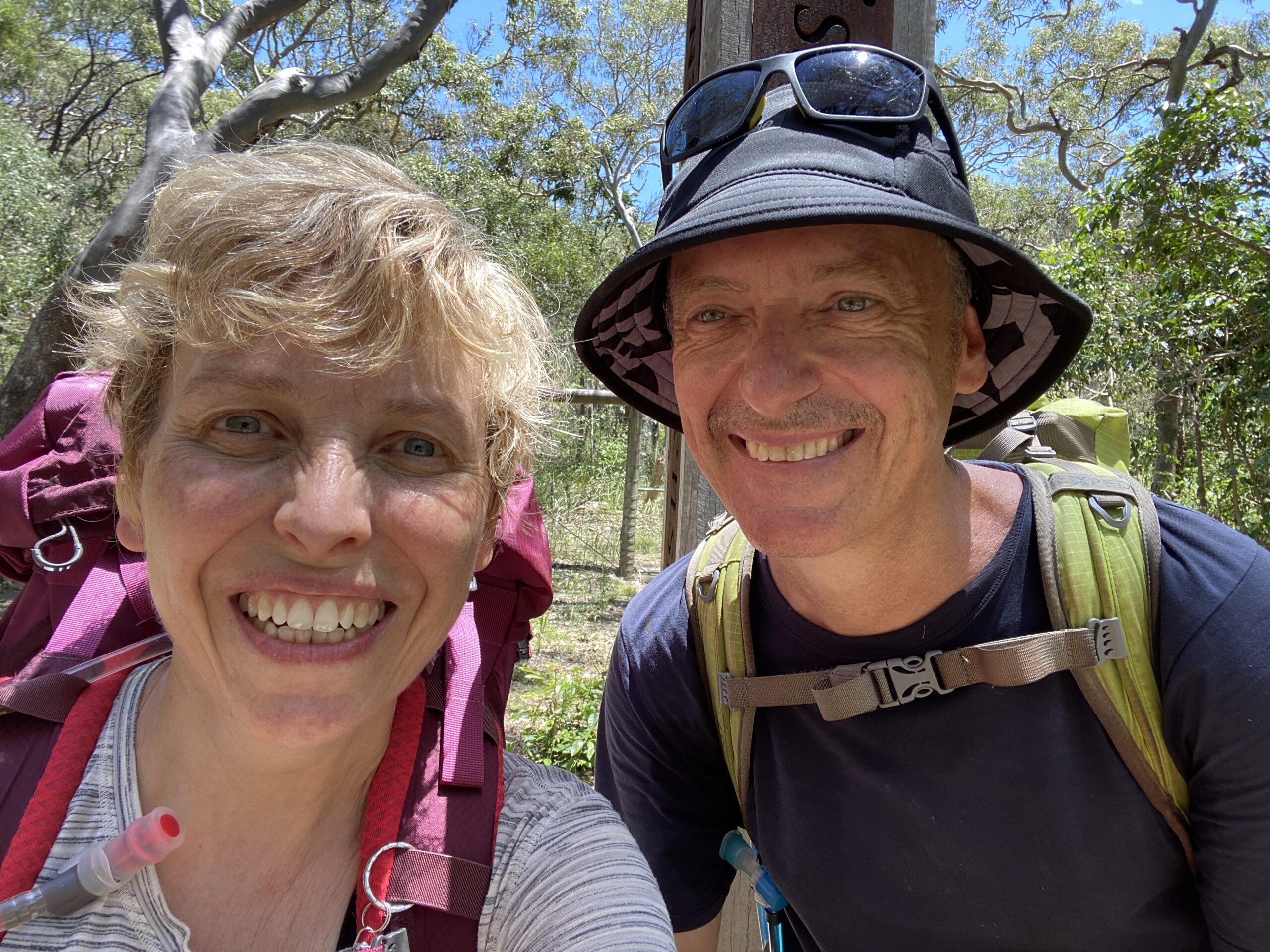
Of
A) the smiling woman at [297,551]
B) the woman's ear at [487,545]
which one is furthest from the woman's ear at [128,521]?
the woman's ear at [487,545]

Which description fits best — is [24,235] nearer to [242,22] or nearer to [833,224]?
[242,22]

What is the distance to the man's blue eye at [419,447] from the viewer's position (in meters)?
1.25

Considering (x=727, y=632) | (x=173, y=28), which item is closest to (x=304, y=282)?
(x=727, y=632)

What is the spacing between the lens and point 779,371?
1.52 meters

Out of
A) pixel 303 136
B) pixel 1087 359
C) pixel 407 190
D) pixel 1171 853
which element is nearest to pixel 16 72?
pixel 303 136

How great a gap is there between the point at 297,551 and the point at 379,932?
50 centimetres

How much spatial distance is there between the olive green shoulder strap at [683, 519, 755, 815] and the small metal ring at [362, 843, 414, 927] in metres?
0.73

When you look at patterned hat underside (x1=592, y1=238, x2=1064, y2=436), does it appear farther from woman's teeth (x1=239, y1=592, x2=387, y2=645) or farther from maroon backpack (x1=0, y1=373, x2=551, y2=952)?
woman's teeth (x1=239, y1=592, x2=387, y2=645)

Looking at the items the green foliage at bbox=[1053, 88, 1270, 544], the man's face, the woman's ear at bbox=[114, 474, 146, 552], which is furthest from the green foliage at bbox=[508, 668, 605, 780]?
the green foliage at bbox=[1053, 88, 1270, 544]

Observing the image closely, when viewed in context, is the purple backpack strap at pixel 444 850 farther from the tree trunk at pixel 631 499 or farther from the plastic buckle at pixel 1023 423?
the tree trunk at pixel 631 499

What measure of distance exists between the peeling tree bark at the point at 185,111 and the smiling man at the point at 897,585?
361 cm

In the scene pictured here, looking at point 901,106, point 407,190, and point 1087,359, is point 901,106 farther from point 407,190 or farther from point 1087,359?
point 1087,359

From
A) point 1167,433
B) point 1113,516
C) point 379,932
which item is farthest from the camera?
point 1167,433

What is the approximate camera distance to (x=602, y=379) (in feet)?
6.86
